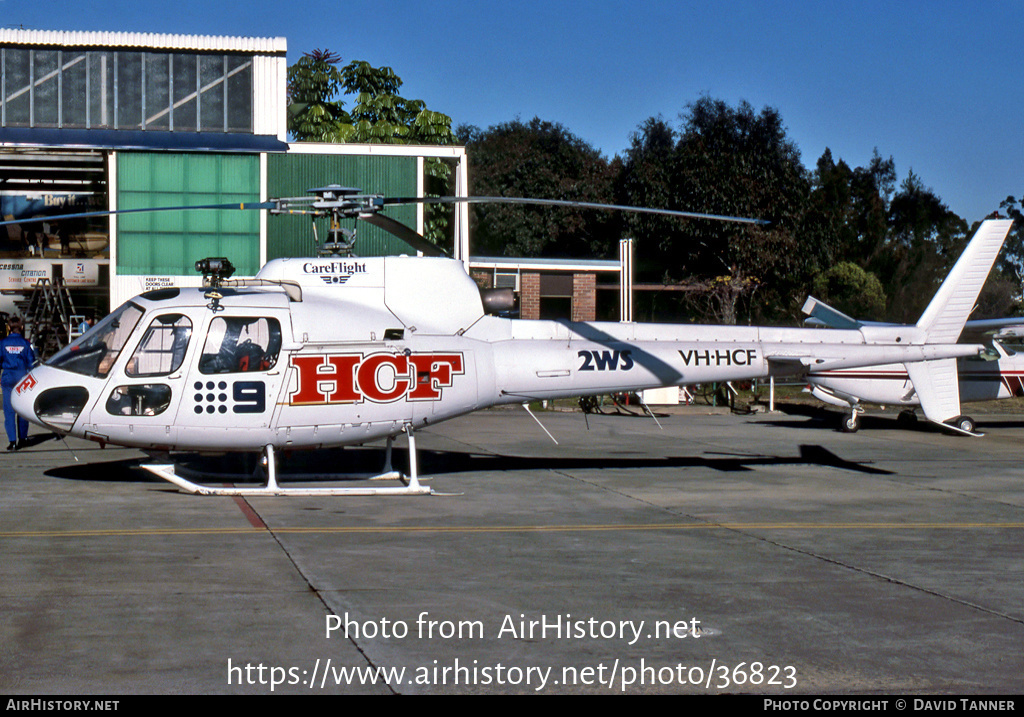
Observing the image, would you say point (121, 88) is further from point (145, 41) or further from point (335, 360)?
point (335, 360)

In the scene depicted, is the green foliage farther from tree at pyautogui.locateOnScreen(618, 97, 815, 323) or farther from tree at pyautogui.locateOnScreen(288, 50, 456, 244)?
tree at pyautogui.locateOnScreen(288, 50, 456, 244)

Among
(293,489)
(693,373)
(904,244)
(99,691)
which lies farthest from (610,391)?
(904,244)

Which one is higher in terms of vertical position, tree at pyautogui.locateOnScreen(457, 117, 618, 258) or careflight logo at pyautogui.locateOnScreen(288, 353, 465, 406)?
tree at pyautogui.locateOnScreen(457, 117, 618, 258)

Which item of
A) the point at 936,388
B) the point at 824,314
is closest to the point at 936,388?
the point at 936,388

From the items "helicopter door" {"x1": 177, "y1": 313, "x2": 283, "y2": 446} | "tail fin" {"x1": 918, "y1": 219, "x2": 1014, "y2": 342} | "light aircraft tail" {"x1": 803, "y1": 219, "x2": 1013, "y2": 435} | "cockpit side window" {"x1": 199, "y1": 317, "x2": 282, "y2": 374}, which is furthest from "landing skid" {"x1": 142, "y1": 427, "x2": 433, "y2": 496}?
"tail fin" {"x1": 918, "y1": 219, "x2": 1014, "y2": 342}

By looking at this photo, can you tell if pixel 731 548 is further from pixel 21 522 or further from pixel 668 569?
pixel 21 522

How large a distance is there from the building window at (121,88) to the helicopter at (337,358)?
755 inches

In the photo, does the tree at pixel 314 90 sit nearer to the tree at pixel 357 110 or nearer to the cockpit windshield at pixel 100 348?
the tree at pixel 357 110

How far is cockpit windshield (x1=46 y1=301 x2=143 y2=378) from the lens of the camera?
11.4m

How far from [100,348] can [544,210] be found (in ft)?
153

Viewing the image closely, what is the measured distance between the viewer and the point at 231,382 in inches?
459

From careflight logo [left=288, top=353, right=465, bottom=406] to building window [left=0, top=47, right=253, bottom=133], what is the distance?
20.5m

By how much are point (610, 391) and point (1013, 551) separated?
5.53 metres

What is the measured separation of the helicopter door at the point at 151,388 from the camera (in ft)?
37.2
